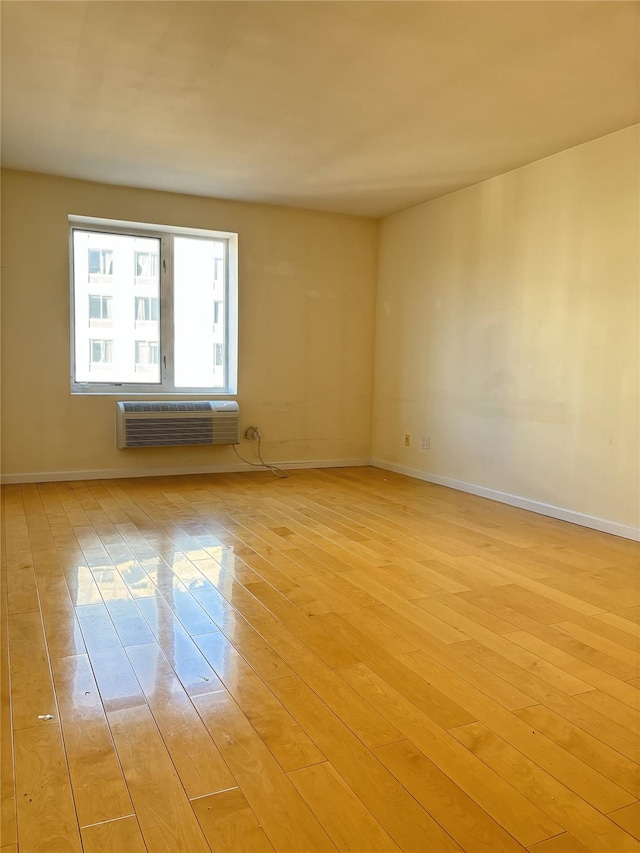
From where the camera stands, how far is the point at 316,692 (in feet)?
5.93

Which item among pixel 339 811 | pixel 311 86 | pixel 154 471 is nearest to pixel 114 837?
pixel 339 811

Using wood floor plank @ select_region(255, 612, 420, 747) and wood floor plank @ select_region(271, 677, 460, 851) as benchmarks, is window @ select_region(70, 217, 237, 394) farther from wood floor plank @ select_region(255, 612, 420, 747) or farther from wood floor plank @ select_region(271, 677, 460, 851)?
wood floor plank @ select_region(271, 677, 460, 851)

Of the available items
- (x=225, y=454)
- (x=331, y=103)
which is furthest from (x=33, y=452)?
(x=331, y=103)

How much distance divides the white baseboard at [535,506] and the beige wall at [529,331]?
0.14ft

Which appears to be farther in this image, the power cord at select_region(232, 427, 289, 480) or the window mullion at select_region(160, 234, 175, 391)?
the power cord at select_region(232, 427, 289, 480)

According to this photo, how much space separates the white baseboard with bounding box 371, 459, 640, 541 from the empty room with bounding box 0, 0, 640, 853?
0.02 metres

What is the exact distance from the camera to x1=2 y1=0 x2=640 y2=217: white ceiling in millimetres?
2469

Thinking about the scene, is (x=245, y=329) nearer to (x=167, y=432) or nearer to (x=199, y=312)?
(x=199, y=312)

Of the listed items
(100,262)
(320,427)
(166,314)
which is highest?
(100,262)

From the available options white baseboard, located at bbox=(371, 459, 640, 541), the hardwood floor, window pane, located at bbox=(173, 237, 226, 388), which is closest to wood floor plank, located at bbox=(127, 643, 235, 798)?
the hardwood floor

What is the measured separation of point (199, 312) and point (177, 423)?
42.8 inches

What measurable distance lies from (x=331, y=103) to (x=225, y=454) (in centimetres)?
316

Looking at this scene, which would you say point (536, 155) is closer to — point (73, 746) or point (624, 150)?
point (624, 150)

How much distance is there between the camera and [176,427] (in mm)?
5129
